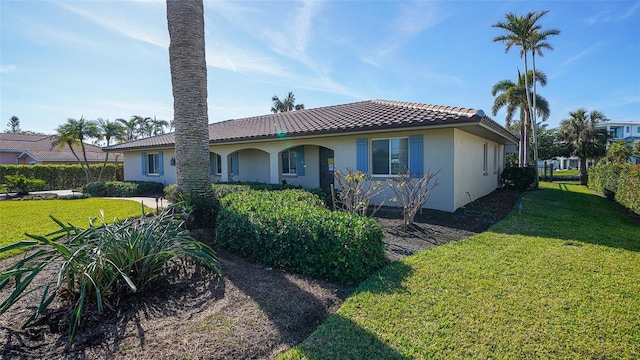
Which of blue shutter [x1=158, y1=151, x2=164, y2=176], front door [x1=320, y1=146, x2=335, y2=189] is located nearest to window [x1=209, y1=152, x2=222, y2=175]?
blue shutter [x1=158, y1=151, x2=164, y2=176]

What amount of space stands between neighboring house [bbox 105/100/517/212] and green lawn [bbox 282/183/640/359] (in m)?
4.10

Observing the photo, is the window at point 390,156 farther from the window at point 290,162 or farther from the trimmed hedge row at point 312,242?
the trimmed hedge row at point 312,242

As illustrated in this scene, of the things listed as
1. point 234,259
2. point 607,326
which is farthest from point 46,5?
point 607,326

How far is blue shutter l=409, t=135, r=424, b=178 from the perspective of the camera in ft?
33.2

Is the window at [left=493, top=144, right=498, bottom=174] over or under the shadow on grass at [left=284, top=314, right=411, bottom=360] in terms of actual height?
over

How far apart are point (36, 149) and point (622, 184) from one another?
4552cm

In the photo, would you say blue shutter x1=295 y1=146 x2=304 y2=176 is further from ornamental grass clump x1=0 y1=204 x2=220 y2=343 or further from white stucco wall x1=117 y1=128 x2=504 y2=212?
ornamental grass clump x1=0 y1=204 x2=220 y2=343

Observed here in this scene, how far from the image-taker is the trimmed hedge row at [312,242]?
15.1 feet

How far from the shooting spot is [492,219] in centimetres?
910

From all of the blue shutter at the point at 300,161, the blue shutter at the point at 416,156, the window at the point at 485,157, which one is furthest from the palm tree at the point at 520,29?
the blue shutter at the point at 300,161

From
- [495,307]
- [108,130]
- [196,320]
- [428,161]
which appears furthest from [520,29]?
[108,130]

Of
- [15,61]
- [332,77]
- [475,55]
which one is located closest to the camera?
[15,61]

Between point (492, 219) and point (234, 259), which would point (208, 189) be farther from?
point (492, 219)

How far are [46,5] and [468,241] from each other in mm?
11532
